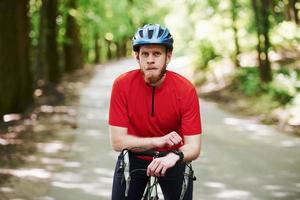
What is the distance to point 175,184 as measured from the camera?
12.1 feet

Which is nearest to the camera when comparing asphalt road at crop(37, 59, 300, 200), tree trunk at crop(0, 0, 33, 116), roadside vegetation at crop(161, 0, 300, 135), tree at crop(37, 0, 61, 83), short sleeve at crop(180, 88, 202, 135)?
short sleeve at crop(180, 88, 202, 135)

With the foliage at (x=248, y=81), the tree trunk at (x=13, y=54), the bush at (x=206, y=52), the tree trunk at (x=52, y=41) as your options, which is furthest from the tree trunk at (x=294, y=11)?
the tree trunk at (x=13, y=54)

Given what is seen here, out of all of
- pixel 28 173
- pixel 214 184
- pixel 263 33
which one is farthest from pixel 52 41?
pixel 214 184

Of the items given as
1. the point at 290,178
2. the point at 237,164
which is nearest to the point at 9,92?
the point at 237,164

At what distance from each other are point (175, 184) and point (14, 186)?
15.7 ft

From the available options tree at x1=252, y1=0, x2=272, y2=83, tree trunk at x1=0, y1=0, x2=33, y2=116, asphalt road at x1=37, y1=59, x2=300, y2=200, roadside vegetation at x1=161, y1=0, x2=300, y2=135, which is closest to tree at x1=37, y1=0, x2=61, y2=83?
roadside vegetation at x1=161, y1=0, x2=300, y2=135

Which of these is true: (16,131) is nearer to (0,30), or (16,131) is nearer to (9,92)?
(9,92)

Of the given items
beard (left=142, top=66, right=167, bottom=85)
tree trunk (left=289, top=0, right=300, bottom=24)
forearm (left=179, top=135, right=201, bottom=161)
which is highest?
tree trunk (left=289, top=0, right=300, bottom=24)

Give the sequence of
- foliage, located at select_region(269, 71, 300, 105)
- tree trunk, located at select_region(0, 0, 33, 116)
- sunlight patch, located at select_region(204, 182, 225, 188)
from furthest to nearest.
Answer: foliage, located at select_region(269, 71, 300, 105) < tree trunk, located at select_region(0, 0, 33, 116) < sunlight patch, located at select_region(204, 182, 225, 188)

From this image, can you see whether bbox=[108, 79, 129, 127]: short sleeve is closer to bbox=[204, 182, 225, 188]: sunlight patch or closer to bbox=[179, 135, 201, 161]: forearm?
bbox=[179, 135, 201, 161]: forearm

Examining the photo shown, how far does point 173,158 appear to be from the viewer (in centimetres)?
335

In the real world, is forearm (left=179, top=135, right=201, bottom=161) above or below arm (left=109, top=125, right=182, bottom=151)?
below

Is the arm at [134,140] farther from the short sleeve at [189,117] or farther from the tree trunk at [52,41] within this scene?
the tree trunk at [52,41]

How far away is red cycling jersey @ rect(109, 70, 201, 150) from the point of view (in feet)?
11.6
